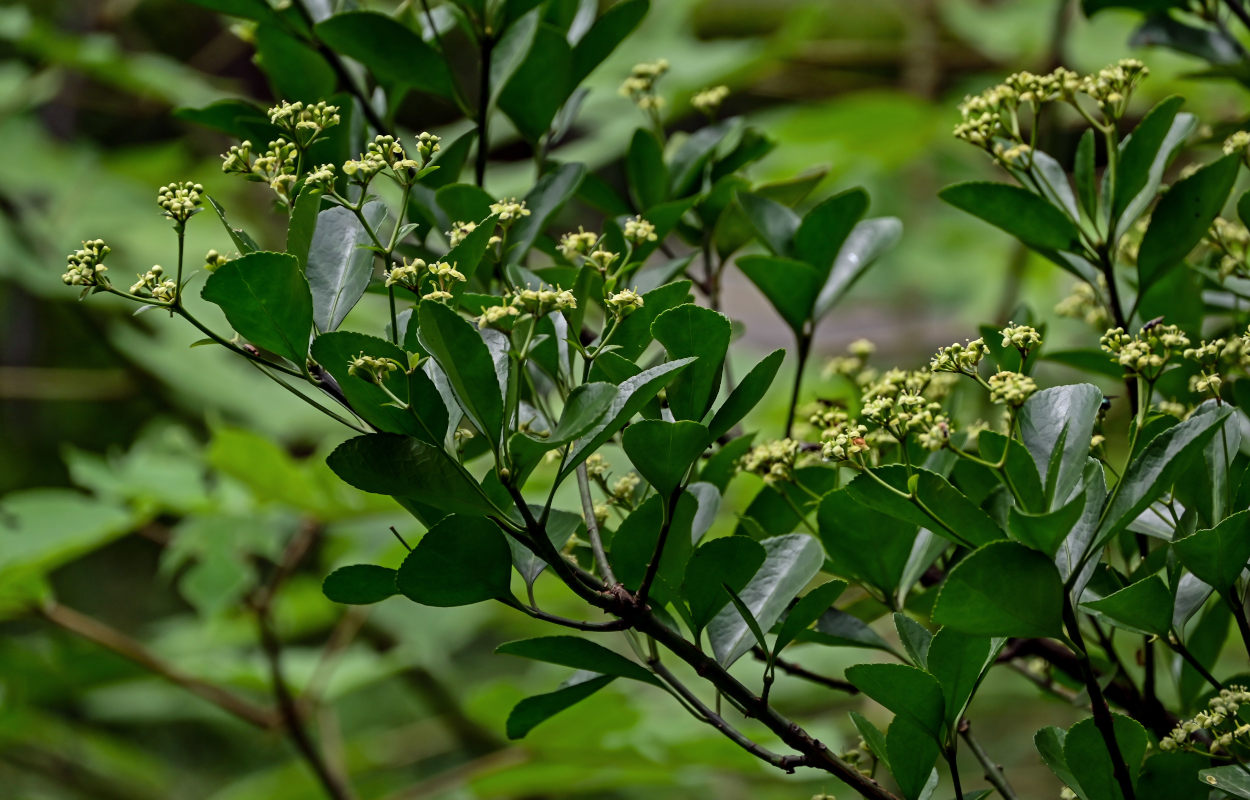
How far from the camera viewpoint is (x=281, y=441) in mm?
1502

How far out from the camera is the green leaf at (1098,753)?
273mm

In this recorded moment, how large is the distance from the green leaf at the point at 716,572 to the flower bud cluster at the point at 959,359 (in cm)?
7

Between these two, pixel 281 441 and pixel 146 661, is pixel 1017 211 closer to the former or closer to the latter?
pixel 146 661

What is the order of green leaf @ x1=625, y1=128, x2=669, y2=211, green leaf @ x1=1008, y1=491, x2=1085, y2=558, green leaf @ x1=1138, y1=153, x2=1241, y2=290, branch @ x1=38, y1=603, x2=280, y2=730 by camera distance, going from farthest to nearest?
1. branch @ x1=38, y1=603, x2=280, y2=730
2. green leaf @ x1=625, y1=128, x2=669, y2=211
3. green leaf @ x1=1138, y1=153, x2=1241, y2=290
4. green leaf @ x1=1008, y1=491, x2=1085, y2=558

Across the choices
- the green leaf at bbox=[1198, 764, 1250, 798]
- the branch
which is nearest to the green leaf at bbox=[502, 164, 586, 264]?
the green leaf at bbox=[1198, 764, 1250, 798]

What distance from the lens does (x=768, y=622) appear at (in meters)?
0.31

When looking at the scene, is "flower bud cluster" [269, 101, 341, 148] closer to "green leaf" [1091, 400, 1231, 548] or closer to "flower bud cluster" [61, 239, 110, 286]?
"flower bud cluster" [61, 239, 110, 286]

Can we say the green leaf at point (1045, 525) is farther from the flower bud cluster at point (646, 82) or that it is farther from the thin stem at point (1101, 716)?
the flower bud cluster at point (646, 82)

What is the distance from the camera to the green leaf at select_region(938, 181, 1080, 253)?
357 millimetres

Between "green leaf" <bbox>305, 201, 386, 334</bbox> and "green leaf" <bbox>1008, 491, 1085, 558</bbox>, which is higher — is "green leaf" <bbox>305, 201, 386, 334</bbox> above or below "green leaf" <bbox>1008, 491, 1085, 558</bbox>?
above

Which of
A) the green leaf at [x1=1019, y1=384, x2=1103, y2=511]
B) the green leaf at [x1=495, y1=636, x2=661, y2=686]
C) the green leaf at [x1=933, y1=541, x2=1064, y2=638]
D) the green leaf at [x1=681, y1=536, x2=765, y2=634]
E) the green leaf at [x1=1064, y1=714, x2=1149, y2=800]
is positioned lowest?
the green leaf at [x1=1064, y1=714, x2=1149, y2=800]

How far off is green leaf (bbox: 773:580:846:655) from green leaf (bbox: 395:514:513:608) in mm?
76

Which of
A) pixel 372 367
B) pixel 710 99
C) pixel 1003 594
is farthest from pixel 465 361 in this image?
pixel 710 99

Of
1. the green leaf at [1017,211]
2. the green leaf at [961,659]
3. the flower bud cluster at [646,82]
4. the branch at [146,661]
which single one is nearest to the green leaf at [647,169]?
the flower bud cluster at [646,82]
